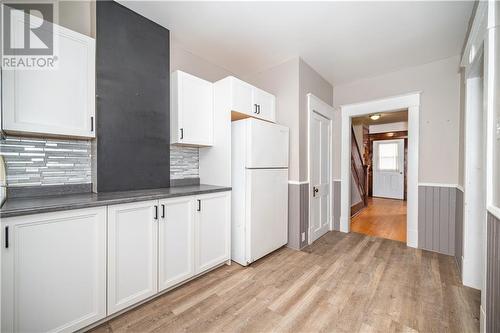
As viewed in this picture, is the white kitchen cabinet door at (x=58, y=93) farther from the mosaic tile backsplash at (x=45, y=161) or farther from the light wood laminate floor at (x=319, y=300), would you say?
the light wood laminate floor at (x=319, y=300)

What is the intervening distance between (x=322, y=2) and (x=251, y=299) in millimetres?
2684

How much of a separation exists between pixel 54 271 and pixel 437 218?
4.00m

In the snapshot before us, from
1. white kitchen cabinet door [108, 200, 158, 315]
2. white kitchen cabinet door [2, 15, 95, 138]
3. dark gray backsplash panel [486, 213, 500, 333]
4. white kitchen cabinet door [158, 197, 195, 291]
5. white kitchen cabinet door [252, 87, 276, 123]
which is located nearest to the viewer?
dark gray backsplash panel [486, 213, 500, 333]

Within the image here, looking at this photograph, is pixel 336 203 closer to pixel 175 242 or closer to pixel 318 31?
pixel 318 31

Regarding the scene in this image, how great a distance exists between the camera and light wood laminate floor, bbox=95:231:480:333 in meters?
1.48

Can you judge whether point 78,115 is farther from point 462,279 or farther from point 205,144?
point 462,279

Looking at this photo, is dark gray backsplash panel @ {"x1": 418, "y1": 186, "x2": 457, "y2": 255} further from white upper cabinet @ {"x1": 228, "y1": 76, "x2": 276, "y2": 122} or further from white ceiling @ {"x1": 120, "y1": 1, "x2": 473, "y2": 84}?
white upper cabinet @ {"x1": 228, "y1": 76, "x2": 276, "y2": 122}

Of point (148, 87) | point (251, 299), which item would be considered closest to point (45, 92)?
point (148, 87)

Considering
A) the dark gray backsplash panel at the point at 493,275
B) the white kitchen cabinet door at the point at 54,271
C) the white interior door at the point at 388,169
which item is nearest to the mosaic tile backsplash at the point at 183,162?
the white kitchen cabinet door at the point at 54,271

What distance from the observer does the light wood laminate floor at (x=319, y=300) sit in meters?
1.48

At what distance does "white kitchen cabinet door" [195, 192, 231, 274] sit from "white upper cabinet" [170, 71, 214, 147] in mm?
705

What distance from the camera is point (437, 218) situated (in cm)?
276


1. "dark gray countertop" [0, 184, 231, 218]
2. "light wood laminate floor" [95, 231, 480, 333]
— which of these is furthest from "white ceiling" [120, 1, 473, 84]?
"light wood laminate floor" [95, 231, 480, 333]

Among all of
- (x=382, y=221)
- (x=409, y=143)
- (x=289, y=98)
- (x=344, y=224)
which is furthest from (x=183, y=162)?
(x=382, y=221)
